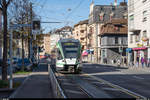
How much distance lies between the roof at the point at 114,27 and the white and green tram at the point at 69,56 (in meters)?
39.7

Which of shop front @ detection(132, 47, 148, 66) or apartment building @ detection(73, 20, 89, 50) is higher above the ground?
apartment building @ detection(73, 20, 89, 50)

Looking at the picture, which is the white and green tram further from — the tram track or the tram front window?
the tram track

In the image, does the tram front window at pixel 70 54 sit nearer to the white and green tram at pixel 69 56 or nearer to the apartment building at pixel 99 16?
the white and green tram at pixel 69 56

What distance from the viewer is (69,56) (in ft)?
86.4

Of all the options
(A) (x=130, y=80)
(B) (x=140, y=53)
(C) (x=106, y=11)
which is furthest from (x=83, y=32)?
(A) (x=130, y=80)

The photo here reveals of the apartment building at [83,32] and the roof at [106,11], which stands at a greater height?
the roof at [106,11]

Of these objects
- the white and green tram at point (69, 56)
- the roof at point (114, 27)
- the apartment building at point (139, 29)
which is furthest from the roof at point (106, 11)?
the white and green tram at point (69, 56)

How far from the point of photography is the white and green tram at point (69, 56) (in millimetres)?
26234

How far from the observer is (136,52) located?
157 ft

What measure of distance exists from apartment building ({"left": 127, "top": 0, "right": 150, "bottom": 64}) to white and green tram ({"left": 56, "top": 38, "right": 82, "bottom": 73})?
1804cm

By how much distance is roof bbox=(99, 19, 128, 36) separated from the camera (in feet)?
217

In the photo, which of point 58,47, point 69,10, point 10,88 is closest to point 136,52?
point 69,10

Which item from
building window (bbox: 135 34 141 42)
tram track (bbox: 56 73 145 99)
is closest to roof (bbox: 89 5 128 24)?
building window (bbox: 135 34 141 42)

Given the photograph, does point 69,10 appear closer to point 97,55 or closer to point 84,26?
point 97,55
